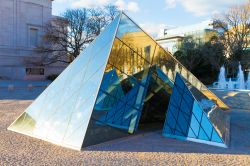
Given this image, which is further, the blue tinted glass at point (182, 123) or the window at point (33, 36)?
the window at point (33, 36)

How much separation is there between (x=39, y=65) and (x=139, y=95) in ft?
121

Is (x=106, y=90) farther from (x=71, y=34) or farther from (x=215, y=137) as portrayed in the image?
(x=71, y=34)

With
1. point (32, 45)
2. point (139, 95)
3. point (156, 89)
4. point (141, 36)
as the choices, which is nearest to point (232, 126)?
point (156, 89)

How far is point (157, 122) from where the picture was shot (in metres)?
12.1

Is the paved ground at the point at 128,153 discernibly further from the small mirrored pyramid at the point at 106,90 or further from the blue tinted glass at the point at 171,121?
the blue tinted glass at the point at 171,121

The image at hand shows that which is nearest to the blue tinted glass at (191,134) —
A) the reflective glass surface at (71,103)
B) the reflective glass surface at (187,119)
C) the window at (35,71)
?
the reflective glass surface at (187,119)

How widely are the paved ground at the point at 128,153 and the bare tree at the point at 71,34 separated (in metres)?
36.5

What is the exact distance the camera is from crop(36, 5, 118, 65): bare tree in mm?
44906

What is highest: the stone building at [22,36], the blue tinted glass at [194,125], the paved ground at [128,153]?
the stone building at [22,36]

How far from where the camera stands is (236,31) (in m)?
45.0

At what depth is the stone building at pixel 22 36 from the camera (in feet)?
143

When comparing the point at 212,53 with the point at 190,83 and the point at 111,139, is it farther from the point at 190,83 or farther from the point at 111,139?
the point at 111,139

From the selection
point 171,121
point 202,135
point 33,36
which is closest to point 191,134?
point 202,135

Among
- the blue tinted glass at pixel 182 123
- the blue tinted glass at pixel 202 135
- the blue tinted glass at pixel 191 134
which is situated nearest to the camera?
the blue tinted glass at pixel 202 135
